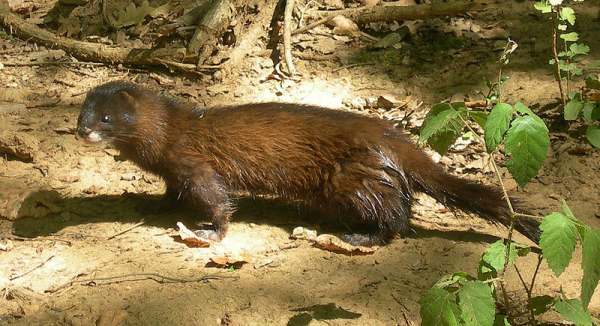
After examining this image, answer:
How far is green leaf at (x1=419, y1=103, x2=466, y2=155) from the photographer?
2.98m

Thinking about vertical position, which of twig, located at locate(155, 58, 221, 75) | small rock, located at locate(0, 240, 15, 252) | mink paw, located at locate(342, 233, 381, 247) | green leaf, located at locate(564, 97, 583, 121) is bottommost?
small rock, located at locate(0, 240, 15, 252)

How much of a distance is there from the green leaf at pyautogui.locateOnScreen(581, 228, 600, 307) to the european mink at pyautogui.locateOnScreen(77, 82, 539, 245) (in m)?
1.75

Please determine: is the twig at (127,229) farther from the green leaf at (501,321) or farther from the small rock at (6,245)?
the green leaf at (501,321)

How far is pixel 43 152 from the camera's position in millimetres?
5520

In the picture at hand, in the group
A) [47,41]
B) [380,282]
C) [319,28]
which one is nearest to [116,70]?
[47,41]

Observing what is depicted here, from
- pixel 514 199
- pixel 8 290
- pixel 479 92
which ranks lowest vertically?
pixel 8 290

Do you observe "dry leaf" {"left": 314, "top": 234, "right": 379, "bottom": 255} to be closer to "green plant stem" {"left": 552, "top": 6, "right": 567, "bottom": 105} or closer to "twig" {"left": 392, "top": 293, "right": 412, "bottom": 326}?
"twig" {"left": 392, "top": 293, "right": 412, "bottom": 326}

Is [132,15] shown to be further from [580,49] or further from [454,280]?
[454,280]

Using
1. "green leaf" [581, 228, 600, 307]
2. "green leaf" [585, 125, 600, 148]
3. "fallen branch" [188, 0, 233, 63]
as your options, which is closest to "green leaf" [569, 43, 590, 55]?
"green leaf" [585, 125, 600, 148]

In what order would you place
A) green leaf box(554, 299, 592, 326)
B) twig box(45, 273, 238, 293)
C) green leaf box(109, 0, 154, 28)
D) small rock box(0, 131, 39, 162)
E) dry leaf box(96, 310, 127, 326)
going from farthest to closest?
green leaf box(109, 0, 154, 28), small rock box(0, 131, 39, 162), twig box(45, 273, 238, 293), dry leaf box(96, 310, 127, 326), green leaf box(554, 299, 592, 326)

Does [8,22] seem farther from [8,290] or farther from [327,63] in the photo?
[8,290]

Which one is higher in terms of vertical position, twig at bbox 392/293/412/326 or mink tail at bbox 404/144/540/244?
mink tail at bbox 404/144/540/244

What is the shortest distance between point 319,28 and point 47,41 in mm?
2862

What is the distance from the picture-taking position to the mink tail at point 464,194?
4.29 meters
